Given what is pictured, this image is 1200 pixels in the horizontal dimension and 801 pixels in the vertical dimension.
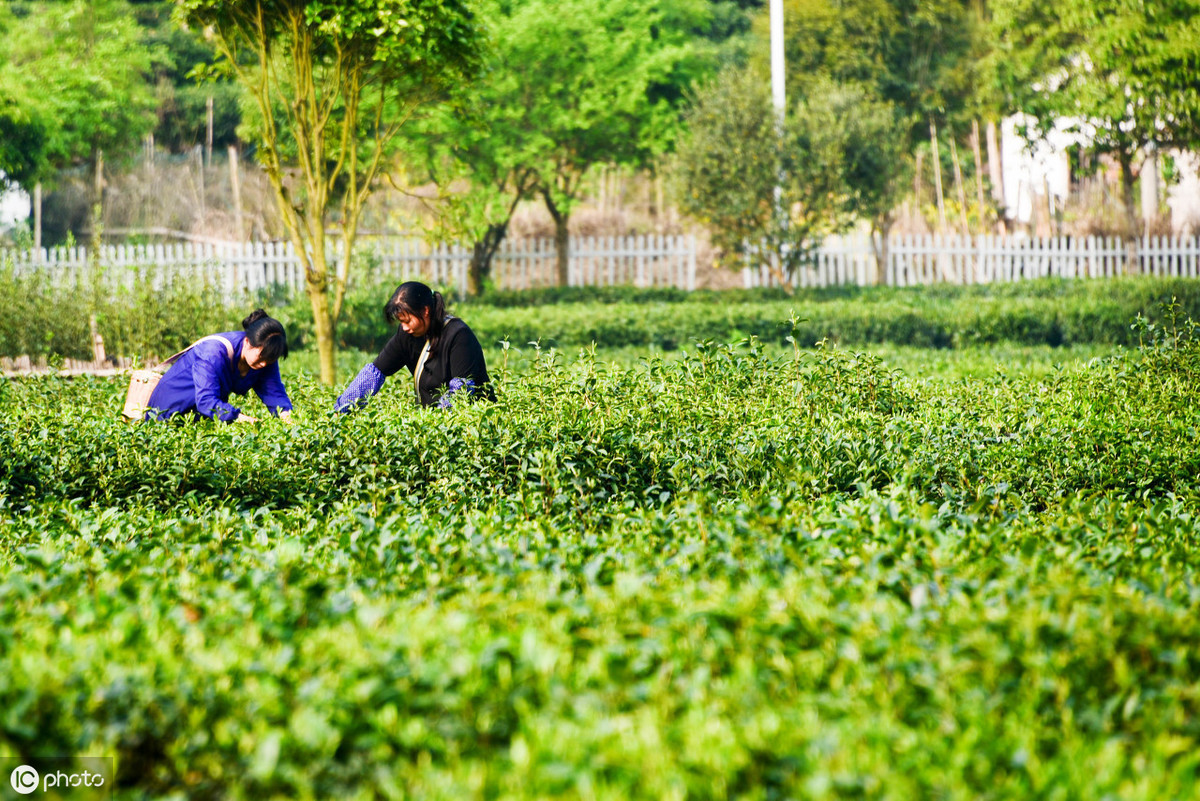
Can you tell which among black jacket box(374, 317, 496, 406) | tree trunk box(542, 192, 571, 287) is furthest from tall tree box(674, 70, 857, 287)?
black jacket box(374, 317, 496, 406)

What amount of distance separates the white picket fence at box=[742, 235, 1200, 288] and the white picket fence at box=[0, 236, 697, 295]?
259 centimetres

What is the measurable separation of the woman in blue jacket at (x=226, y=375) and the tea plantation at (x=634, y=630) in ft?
2.84

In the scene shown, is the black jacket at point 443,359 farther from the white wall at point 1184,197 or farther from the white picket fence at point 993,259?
the white wall at point 1184,197

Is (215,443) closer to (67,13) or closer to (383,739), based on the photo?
(383,739)

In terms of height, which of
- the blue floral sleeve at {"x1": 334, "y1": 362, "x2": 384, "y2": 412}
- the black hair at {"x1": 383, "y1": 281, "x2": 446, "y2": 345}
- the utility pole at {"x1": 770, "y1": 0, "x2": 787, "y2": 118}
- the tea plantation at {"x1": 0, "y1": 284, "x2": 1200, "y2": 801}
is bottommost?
the tea plantation at {"x1": 0, "y1": 284, "x2": 1200, "y2": 801}

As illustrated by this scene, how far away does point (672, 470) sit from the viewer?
15.0 feet

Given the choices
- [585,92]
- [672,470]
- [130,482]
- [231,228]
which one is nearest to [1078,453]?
[672,470]

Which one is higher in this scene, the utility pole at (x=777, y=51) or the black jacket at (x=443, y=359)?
the utility pole at (x=777, y=51)

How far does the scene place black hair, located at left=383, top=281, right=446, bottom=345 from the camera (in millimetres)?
5766

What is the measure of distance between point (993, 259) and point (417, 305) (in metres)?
17.0

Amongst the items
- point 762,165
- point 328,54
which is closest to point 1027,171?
point 762,165

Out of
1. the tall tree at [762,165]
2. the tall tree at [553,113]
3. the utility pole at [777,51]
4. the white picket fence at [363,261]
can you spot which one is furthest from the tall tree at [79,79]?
the utility pole at [777,51]

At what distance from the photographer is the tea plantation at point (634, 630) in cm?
195

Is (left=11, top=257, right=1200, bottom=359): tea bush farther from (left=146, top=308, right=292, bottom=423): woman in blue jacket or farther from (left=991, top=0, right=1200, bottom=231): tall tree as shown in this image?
(left=146, top=308, right=292, bottom=423): woman in blue jacket
